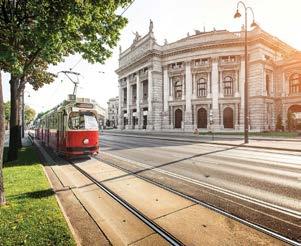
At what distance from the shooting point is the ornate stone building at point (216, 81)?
1623 inches

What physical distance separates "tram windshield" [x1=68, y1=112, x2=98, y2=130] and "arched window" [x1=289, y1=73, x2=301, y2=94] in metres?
40.9

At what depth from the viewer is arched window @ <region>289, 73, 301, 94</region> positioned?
136ft

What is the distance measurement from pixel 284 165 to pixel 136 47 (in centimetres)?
5509

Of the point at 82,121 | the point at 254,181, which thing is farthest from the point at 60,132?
the point at 254,181

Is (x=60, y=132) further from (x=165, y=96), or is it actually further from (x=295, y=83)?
(x=295, y=83)

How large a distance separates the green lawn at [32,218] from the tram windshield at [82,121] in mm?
5816

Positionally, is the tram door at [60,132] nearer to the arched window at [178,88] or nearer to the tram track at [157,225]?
the tram track at [157,225]

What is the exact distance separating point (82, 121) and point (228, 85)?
37.1 m

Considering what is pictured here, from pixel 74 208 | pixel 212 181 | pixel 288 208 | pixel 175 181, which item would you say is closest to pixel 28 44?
pixel 74 208

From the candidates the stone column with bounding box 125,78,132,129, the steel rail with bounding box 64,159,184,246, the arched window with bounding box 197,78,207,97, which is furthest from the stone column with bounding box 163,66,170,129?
the steel rail with bounding box 64,159,184,246

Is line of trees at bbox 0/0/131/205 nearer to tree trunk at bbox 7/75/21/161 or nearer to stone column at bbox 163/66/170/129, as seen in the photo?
tree trunk at bbox 7/75/21/161

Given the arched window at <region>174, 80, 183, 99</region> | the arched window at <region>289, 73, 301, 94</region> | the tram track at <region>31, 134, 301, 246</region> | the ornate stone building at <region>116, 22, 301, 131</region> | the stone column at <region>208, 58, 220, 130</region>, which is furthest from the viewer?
the arched window at <region>174, 80, 183, 99</region>

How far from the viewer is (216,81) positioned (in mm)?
44562

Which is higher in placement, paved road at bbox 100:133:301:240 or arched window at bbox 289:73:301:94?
arched window at bbox 289:73:301:94
